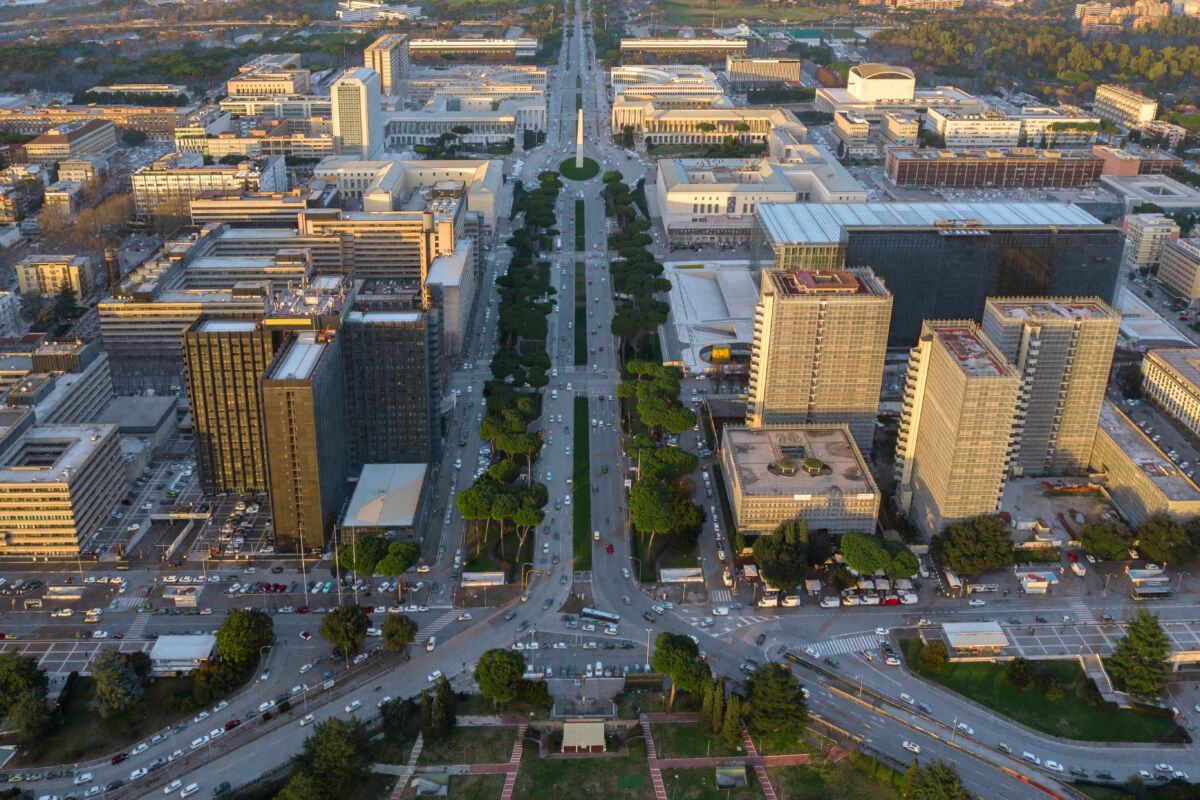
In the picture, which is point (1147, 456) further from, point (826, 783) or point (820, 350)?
point (826, 783)

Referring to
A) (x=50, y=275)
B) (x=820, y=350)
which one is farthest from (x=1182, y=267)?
(x=50, y=275)

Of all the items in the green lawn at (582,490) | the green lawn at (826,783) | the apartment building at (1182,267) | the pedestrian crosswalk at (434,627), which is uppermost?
the apartment building at (1182,267)

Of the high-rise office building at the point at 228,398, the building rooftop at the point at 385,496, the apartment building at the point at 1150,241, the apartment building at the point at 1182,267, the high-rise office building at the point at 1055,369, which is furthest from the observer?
the apartment building at the point at 1150,241

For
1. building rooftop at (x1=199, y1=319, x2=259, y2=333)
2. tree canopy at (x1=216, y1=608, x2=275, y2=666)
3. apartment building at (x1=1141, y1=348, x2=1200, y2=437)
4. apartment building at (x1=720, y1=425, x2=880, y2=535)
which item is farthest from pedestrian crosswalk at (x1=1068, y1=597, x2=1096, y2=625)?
building rooftop at (x1=199, y1=319, x2=259, y2=333)

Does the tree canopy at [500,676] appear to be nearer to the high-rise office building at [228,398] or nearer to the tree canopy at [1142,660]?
the high-rise office building at [228,398]

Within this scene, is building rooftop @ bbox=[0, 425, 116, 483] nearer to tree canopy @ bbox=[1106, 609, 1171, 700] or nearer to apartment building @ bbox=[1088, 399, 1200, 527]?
tree canopy @ bbox=[1106, 609, 1171, 700]

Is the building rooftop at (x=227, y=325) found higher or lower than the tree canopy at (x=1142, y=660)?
higher

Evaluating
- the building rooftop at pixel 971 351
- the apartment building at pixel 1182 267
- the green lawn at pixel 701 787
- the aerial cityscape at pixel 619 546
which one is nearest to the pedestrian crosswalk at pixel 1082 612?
the aerial cityscape at pixel 619 546
